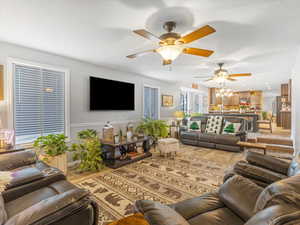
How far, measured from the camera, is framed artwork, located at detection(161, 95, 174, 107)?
619 cm

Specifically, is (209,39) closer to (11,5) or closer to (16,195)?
(11,5)

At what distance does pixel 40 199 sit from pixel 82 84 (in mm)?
2852

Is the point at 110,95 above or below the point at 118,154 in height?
above

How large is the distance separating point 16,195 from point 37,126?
2030mm

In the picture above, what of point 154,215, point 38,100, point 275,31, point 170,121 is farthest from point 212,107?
point 154,215

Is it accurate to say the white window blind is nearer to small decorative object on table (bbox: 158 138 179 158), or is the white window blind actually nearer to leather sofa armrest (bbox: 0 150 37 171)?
leather sofa armrest (bbox: 0 150 37 171)

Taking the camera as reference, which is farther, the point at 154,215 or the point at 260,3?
the point at 260,3

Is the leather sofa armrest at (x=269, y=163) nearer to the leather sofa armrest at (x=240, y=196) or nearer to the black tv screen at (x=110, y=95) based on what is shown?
the leather sofa armrest at (x=240, y=196)

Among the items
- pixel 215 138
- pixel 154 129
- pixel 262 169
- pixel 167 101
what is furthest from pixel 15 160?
pixel 167 101

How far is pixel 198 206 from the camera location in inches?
48.4

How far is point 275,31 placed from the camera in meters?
2.24

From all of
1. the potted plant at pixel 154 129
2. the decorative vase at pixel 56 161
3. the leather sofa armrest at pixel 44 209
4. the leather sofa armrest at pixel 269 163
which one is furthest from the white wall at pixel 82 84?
the leather sofa armrest at pixel 269 163

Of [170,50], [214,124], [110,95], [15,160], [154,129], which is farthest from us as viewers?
[214,124]

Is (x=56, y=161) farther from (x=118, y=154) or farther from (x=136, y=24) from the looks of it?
(x=136, y=24)
